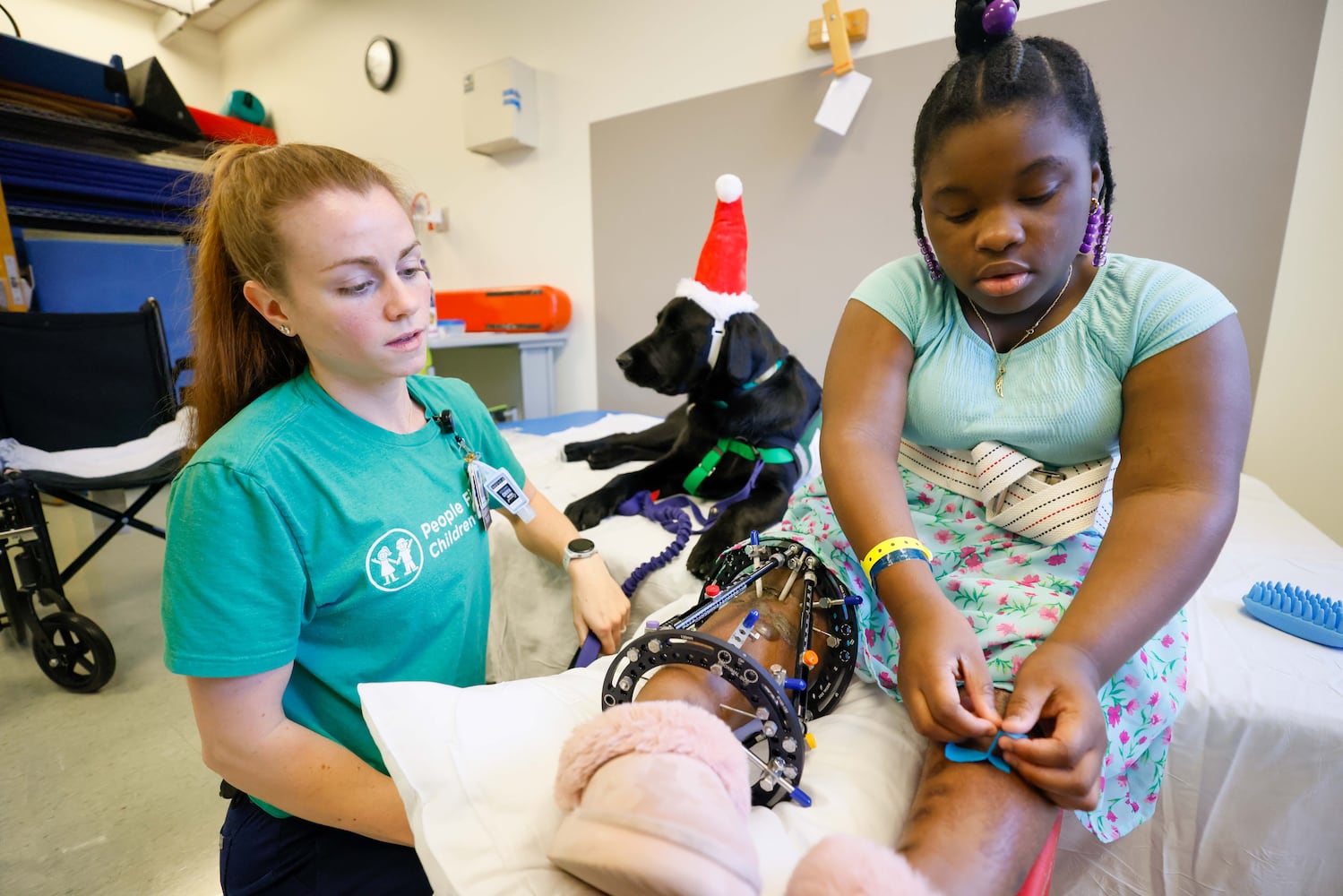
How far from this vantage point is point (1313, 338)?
1.53 metres

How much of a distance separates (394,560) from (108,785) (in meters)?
1.10

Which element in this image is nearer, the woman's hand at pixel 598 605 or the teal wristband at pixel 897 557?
the teal wristband at pixel 897 557

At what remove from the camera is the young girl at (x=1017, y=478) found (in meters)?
0.44

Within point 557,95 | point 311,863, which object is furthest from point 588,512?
point 557,95

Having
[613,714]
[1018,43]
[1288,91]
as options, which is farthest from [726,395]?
[1288,91]

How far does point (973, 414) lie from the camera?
647 millimetres

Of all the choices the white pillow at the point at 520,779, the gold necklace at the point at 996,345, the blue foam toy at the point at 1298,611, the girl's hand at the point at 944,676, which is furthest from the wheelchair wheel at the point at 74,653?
the blue foam toy at the point at 1298,611

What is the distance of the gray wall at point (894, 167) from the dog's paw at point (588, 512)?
4.23ft

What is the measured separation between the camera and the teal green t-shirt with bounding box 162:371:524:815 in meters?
0.52

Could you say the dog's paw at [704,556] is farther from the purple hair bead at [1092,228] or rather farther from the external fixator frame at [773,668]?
the purple hair bead at [1092,228]

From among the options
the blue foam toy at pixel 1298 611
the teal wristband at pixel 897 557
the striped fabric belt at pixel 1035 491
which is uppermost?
the striped fabric belt at pixel 1035 491

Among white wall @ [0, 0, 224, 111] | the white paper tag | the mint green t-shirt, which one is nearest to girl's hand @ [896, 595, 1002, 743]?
the mint green t-shirt

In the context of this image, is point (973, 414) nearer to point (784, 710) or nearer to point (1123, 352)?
point (1123, 352)

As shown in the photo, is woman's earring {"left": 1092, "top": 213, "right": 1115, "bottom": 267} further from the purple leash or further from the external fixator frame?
the purple leash
